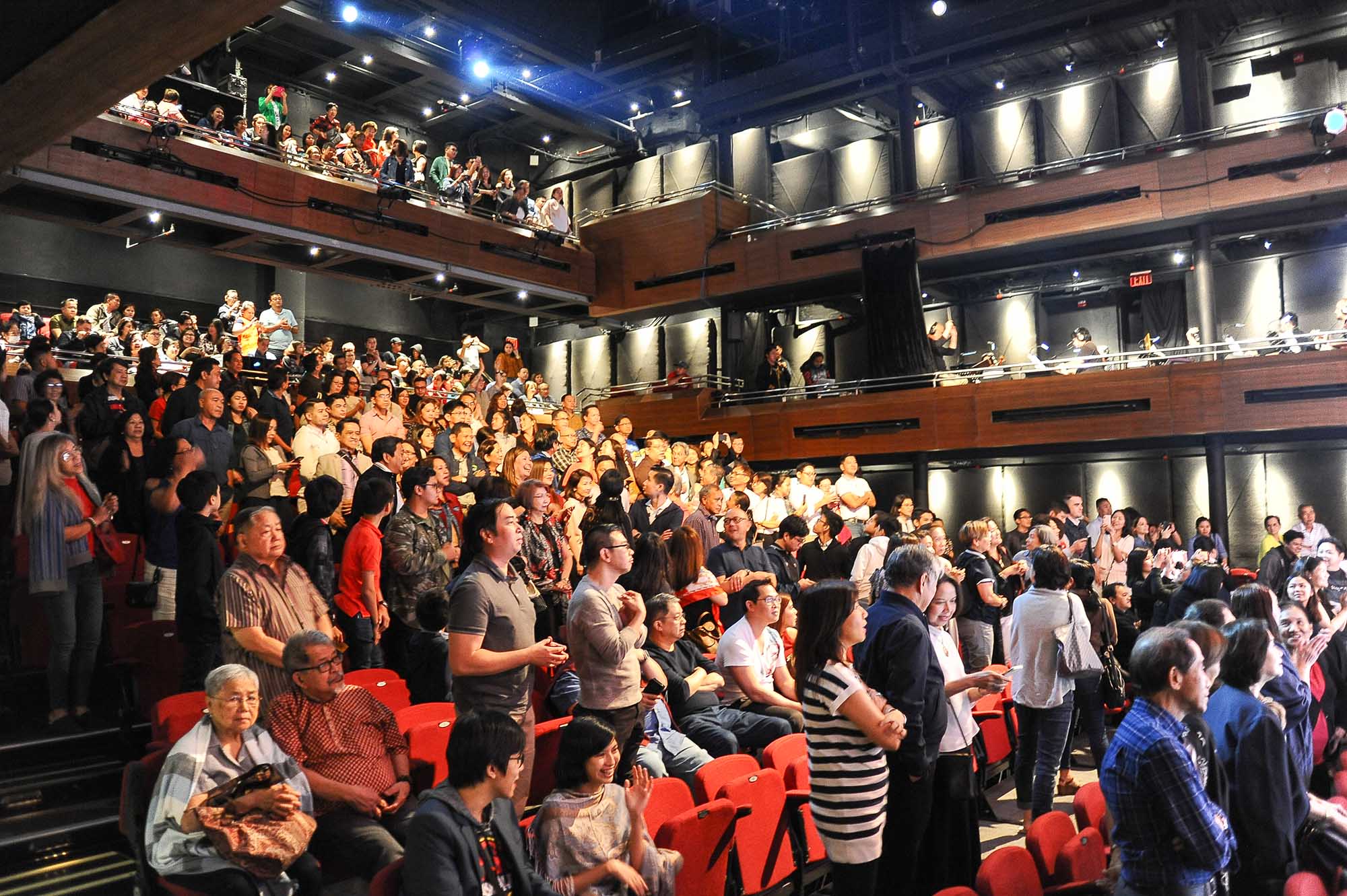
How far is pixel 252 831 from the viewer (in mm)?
2752

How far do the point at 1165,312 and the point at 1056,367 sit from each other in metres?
3.22

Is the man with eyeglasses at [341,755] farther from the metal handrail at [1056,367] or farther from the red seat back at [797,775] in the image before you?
the metal handrail at [1056,367]

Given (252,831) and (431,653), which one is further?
(431,653)

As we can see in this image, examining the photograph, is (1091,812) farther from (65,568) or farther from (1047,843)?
(65,568)

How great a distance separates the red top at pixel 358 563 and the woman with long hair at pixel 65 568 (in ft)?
3.91

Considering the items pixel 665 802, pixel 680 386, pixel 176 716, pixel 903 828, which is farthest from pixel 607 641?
pixel 680 386

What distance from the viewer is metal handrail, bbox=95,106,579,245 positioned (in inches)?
423

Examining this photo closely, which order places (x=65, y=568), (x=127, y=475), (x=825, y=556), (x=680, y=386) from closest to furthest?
(x=65, y=568)
(x=127, y=475)
(x=825, y=556)
(x=680, y=386)

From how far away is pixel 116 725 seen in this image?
175 inches

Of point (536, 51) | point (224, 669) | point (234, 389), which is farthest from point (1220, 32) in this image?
point (224, 669)

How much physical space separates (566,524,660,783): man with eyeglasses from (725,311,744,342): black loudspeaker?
1362cm

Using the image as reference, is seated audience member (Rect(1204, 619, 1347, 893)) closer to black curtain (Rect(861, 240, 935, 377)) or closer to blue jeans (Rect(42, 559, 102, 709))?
blue jeans (Rect(42, 559, 102, 709))

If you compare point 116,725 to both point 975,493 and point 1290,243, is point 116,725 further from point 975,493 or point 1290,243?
point 1290,243

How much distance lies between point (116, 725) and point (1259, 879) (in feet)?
15.2
